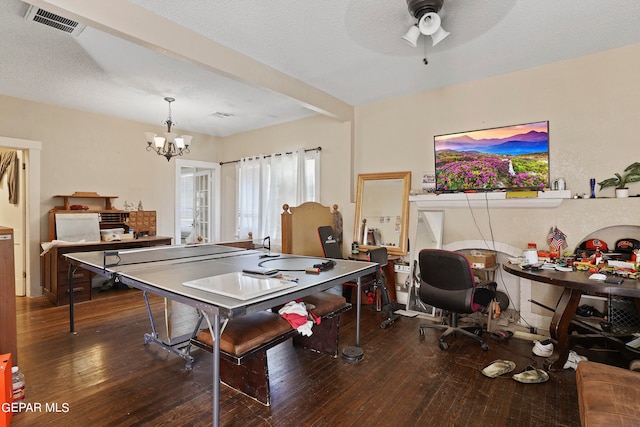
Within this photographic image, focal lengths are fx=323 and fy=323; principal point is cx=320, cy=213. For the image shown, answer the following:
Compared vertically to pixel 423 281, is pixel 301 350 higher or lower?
lower

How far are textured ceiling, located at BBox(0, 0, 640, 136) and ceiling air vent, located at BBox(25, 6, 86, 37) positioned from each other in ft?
0.19

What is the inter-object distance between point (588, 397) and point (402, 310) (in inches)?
99.6

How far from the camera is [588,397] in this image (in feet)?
4.87

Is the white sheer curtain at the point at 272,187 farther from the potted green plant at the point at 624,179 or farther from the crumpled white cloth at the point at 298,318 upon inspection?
the potted green plant at the point at 624,179

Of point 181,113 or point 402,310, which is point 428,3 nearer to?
point 402,310

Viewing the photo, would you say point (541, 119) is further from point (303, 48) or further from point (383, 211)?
point (303, 48)

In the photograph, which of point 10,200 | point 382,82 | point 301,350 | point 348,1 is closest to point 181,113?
point 10,200

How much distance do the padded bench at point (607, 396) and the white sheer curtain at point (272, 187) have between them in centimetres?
382

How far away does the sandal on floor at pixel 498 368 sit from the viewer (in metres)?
2.44

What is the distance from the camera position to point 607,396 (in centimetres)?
146

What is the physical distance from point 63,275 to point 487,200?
5218mm

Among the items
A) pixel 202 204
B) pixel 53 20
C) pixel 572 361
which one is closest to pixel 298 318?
pixel 572 361

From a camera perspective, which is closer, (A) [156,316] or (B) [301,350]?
(B) [301,350]

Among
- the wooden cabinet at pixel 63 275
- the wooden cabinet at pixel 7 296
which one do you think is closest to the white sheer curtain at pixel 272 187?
the wooden cabinet at pixel 63 275
